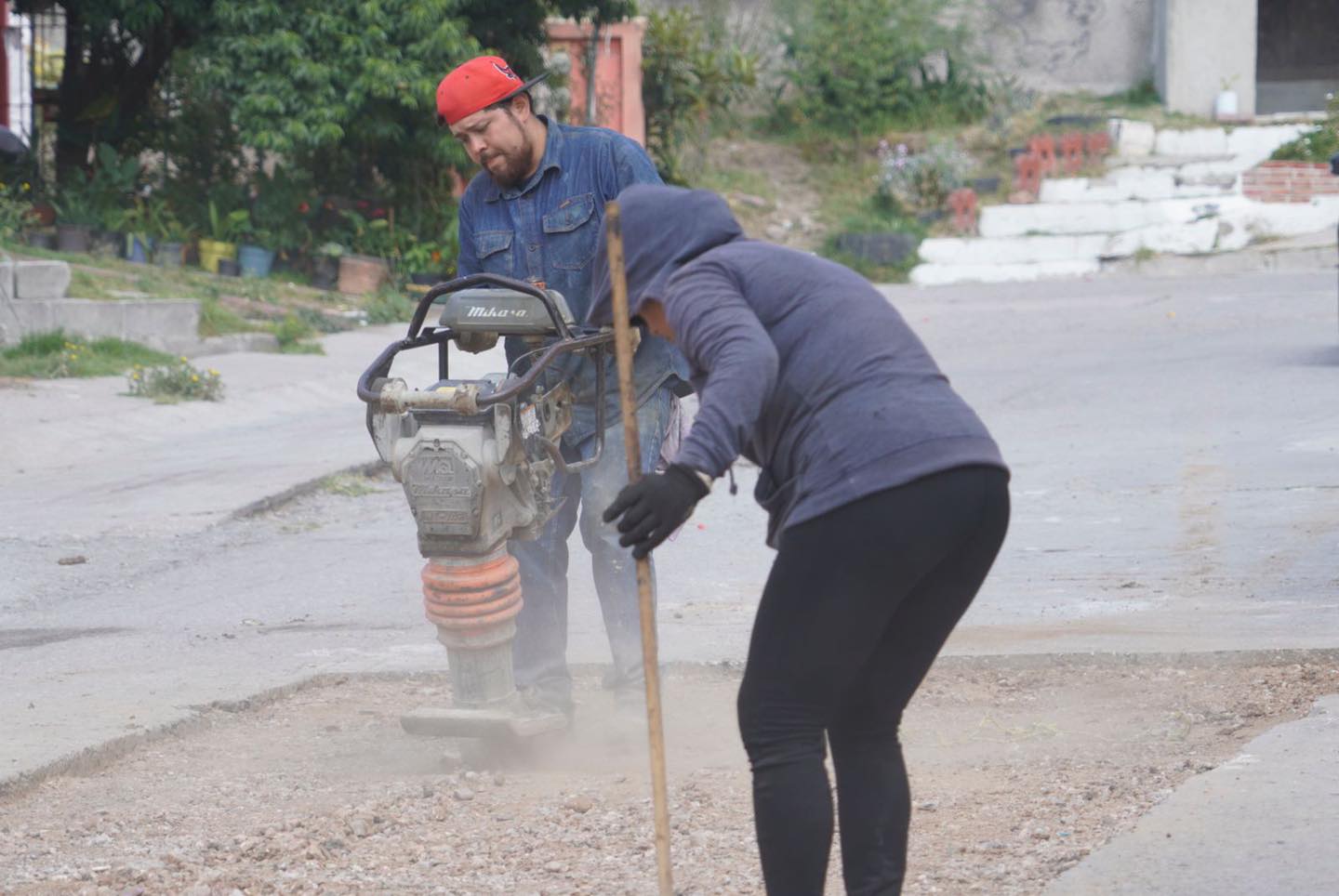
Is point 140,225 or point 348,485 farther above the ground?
point 140,225

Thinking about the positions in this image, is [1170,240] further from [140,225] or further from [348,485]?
[348,485]

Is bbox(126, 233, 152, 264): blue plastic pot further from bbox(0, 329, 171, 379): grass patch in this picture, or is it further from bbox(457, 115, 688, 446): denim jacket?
bbox(457, 115, 688, 446): denim jacket

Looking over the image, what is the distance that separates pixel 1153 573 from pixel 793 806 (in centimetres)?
366

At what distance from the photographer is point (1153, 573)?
6.05m

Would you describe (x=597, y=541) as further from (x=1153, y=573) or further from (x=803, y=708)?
(x=1153, y=573)

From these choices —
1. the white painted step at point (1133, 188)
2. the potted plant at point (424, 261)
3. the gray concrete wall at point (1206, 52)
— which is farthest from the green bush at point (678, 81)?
the gray concrete wall at point (1206, 52)

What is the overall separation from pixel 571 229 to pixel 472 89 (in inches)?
A: 18.4

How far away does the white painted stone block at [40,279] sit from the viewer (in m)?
12.1

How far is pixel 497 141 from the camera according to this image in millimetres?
4293

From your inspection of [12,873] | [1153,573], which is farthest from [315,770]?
[1153,573]

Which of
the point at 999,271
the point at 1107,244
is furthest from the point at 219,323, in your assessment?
the point at 1107,244

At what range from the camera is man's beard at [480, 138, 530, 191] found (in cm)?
434

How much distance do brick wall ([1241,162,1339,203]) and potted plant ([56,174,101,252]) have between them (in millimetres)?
12536

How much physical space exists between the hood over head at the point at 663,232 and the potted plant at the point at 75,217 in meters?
13.8
